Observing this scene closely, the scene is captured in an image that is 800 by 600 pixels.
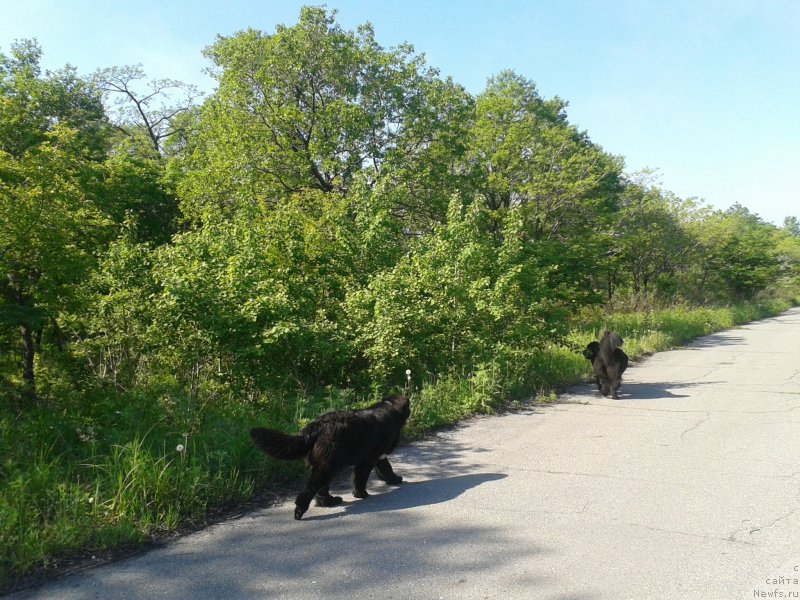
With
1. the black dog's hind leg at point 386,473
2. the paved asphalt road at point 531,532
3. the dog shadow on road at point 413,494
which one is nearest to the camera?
the paved asphalt road at point 531,532

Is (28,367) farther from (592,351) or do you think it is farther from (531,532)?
(592,351)

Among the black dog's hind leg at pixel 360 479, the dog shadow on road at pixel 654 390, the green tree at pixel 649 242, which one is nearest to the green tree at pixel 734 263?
the green tree at pixel 649 242

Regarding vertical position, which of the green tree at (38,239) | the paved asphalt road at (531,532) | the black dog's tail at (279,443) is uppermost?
the green tree at (38,239)

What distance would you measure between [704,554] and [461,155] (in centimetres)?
1723

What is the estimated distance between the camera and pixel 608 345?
9953 mm

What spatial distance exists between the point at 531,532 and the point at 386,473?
1.65 metres

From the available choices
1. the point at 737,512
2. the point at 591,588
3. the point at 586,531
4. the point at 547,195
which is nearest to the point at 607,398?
the point at 737,512

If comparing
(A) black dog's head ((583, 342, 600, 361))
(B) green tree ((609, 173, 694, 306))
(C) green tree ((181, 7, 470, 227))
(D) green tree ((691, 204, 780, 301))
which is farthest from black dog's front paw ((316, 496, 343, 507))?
(D) green tree ((691, 204, 780, 301))

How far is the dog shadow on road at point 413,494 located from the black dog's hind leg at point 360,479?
0.23 feet

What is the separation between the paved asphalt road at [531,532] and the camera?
346 centimetres

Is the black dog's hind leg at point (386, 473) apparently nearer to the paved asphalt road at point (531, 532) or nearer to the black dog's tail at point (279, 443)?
the paved asphalt road at point (531, 532)

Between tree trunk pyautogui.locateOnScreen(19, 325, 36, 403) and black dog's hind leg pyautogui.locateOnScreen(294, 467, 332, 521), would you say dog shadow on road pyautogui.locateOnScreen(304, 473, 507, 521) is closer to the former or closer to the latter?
black dog's hind leg pyautogui.locateOnScreen(294, 467, 332, 521)

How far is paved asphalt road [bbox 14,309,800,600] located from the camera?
3455 millimetres

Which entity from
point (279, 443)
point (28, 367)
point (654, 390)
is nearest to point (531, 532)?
point (279, 443)
